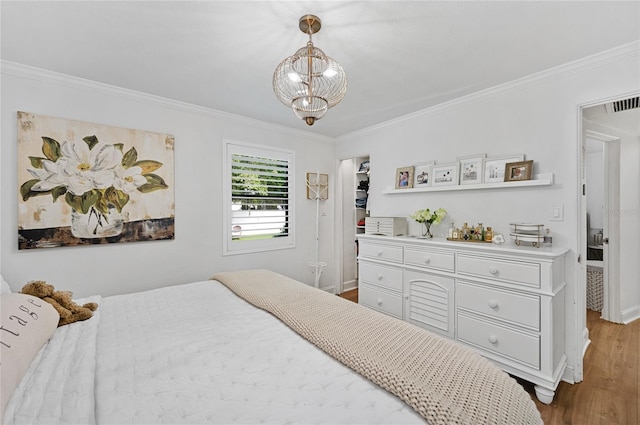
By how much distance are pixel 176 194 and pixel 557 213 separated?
11.3 feet

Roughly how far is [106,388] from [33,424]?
0.19 m

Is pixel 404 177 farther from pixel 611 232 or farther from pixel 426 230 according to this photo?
pixel 611 232

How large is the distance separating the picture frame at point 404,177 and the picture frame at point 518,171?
96cm

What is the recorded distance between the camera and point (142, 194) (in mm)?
2689

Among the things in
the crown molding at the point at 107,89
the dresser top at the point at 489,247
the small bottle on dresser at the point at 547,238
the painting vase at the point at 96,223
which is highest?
the crown molding at the point at 107,89

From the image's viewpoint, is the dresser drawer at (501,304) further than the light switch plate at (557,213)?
No

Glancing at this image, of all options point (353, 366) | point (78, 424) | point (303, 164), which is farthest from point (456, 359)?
point (303, 164)

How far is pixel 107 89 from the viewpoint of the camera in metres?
2.50

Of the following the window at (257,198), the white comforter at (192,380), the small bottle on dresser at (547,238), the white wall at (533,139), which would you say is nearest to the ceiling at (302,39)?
the white wall at (533,139)

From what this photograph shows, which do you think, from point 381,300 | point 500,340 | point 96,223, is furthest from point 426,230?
point 96,223

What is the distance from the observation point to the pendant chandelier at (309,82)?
5.17 feet

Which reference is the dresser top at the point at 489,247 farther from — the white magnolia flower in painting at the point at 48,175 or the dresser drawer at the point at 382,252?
the white magnolia flower in painting at the point at 48,175

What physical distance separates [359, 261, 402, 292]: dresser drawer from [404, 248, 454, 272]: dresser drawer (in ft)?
0.63

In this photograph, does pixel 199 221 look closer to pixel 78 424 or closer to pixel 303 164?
pixel 303 164
